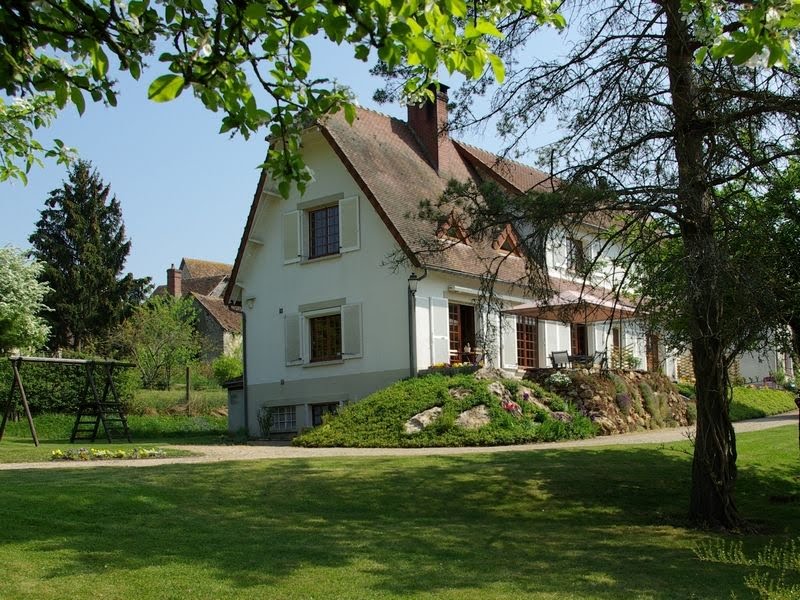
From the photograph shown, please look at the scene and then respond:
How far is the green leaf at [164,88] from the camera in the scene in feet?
15.6

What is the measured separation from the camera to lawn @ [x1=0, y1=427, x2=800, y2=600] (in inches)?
281

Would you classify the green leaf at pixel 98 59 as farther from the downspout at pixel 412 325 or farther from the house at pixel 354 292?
the downspout at pixel 412 325

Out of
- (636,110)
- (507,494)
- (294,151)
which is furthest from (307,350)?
(294,151)

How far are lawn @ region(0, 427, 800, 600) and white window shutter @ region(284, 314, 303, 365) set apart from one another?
408 inches

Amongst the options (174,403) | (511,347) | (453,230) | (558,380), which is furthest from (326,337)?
(453,230)

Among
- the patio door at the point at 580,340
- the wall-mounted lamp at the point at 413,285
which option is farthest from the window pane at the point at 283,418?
the patio door at the point at 580,340

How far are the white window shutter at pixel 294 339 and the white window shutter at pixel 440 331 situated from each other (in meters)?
3.94

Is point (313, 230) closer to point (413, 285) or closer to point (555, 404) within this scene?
point (413, 285)

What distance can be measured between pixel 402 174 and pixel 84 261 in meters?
26.5

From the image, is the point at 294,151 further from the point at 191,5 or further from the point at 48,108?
the point at 48,108

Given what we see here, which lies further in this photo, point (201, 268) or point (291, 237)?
point (201, 268)

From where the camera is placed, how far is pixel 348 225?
77.5ft

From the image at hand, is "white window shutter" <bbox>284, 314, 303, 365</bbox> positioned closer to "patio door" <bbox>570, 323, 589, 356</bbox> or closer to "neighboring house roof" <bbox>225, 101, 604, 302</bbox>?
"neighboring house roof" <bbox>225, 101, 604, 302</bbox>

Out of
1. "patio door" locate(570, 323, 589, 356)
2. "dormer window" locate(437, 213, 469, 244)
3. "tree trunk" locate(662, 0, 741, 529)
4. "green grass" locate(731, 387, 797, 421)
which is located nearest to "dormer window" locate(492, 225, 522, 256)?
"dormer window" locate(437, 213, 469, 244)
